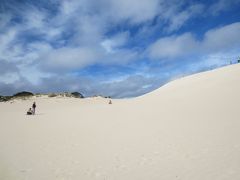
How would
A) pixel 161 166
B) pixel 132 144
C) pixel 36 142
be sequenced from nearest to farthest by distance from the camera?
pixel 161 166, pixel 132 144, pixel 36 142

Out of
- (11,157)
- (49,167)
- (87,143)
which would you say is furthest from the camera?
(87,143)

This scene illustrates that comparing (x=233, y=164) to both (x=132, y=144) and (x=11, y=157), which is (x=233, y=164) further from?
(x=11, y=157)

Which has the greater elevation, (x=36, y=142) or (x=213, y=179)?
(x=36, y=142)

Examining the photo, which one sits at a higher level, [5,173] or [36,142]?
[36,142]

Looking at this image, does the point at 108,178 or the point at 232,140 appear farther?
the point at 232,140

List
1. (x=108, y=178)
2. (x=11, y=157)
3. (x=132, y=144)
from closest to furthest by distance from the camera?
1. (x=108, y=178)
2. (x=11, y=157)
3. (x=132, y=144)

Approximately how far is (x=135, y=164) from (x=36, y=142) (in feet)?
24.8

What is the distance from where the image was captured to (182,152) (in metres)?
10.2

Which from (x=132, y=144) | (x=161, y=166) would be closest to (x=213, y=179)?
(x=161, y=166)

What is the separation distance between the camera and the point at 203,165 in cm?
837

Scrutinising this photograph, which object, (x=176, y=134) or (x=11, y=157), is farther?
(x=176, y=134)

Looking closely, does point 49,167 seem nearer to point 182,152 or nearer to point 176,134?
point 182,152

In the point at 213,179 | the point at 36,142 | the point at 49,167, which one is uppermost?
the point at 36,142

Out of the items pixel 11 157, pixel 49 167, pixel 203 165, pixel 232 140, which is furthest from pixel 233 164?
pixel 11 157
